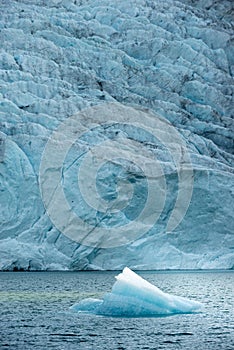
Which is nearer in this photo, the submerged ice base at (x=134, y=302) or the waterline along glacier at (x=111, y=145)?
the submerged ice base at (x=134, y=302)

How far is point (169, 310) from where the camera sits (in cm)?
2041

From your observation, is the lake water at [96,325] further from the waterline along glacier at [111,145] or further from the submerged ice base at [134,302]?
the waterline along glacier at [111,145]

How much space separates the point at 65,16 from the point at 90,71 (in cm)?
674

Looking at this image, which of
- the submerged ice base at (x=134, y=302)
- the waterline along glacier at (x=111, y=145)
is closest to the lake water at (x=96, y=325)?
the submerged ice base at (x=134, y=302)

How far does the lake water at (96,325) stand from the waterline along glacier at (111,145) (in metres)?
4.79

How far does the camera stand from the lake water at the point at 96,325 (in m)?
15.3

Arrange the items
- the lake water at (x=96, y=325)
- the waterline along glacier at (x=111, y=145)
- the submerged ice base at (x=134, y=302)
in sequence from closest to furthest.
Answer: the lake water at (x=96, y=325) → the submerged ice base at (x=134, y=302) → the waterline along glacier at (x=111, y=145)

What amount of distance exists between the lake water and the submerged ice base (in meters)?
0.28

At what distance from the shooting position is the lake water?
50.3 ft

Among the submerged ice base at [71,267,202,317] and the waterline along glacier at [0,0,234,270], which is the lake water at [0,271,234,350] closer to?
the submerged ice base at [71,267,202,317]

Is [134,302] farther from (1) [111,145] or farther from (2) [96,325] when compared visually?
(1) [111,145]

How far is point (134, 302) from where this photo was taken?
19250 mm

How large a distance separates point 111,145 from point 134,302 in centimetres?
1810

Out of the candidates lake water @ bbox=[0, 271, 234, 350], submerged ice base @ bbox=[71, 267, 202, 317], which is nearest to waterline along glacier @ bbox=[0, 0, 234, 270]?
lake water @ bbox=[0, 271, 234, 350]
